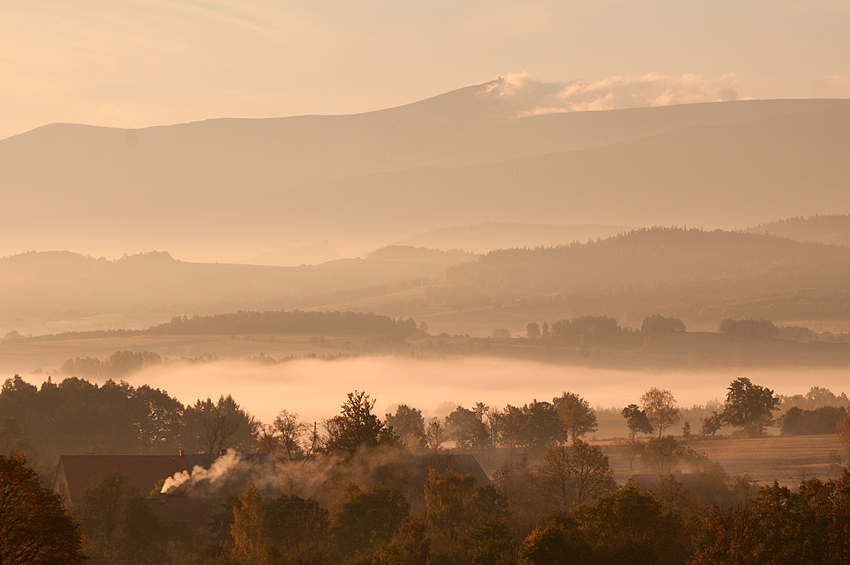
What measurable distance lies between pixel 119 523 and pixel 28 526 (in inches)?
1964

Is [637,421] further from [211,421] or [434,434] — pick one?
[211,421]

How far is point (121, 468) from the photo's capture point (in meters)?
115

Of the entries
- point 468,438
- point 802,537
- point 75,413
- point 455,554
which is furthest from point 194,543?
point 468,438

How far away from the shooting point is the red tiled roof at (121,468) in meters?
114

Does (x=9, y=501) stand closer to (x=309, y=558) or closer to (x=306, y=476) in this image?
(x=309, y=558)

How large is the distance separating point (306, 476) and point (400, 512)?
27.3 m

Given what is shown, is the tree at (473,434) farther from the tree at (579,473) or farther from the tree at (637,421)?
Result: the tree at (579,473)

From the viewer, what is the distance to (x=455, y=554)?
73.2 meters

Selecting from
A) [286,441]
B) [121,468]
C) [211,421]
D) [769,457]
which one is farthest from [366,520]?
[211,421]

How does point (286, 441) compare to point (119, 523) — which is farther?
point (286, 441)

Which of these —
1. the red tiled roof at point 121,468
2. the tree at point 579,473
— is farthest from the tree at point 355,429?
the red tiled roof at point 121,468

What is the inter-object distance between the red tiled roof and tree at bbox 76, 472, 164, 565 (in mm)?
21603

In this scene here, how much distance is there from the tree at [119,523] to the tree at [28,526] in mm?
47458

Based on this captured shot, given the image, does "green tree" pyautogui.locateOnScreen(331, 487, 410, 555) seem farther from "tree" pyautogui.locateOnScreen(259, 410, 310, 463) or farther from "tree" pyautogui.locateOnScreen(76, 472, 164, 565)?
"tree" pyautogui.locateOnScreen(259, 410, 310, 463)
